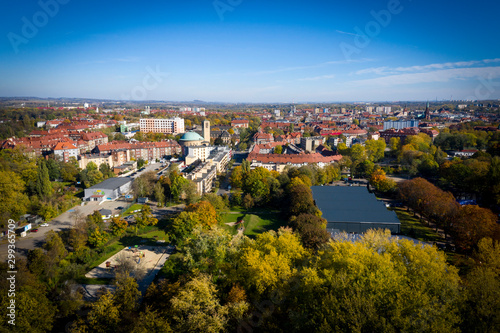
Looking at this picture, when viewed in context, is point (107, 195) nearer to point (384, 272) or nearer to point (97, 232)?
point (97, 232)

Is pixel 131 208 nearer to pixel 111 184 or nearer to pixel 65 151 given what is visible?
pixel 111 184

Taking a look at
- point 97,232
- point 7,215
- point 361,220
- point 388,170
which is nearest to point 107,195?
point 7,215

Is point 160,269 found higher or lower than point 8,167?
lower

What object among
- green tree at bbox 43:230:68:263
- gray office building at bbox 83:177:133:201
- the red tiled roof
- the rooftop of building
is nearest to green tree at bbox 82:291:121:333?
green tree at bbox 43:230:68:263

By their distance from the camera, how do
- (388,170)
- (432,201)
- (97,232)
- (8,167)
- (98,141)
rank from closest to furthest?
1. (97,232)
2. (432,201)
3. (8,167)
4. (388,170)
5. (98,141)

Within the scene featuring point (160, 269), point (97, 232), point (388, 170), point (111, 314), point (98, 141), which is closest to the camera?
point (111, 314)

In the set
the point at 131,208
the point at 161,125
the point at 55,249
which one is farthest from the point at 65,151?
the point at 161,125

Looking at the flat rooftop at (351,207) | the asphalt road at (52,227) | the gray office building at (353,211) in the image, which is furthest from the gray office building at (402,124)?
the asphalt road at (52,227)
